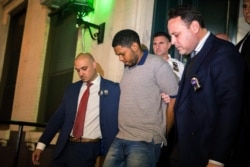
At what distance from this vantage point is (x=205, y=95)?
207 cm

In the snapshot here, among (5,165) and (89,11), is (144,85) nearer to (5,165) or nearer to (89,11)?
(89,11)

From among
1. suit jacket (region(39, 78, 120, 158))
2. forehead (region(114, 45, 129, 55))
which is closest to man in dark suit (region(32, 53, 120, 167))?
suit jacket (region(39, 78, 120, 158))

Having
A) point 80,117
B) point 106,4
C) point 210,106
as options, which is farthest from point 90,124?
point 106,4

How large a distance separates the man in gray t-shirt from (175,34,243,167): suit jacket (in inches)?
19.7

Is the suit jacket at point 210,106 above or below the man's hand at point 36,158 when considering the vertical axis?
above

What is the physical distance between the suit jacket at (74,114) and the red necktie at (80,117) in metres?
0.07

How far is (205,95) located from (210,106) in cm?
8

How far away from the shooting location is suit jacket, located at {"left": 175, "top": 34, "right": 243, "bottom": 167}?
1.91 metres

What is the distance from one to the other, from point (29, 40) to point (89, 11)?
9.31 feet

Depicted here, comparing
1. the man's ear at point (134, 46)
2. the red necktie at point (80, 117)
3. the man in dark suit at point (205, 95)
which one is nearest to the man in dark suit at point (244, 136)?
the man in dark suit at point (205, 95)

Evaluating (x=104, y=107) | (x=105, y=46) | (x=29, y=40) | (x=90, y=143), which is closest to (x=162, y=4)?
(x=105, y=46)

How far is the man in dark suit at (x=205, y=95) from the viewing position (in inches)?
75.4

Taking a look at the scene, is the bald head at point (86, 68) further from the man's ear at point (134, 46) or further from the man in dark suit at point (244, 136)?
the man in dark suit at point (244, 136)

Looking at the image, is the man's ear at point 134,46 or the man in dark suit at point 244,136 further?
the man's ear at point 134,46
